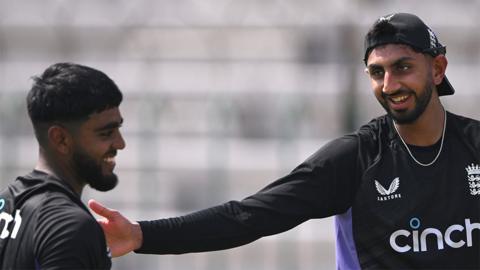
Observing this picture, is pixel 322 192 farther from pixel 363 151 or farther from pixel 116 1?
pixel 116 1

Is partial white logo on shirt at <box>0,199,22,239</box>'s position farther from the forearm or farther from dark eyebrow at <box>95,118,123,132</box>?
the forearm

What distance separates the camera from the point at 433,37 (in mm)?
4062

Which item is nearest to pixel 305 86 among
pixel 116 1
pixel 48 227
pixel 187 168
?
pixel 187 168

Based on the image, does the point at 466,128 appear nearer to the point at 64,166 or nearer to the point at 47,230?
the point at 64,166

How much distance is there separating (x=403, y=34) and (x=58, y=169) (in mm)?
1393

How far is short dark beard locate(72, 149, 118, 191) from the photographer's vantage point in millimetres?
3344

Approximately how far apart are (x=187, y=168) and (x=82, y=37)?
1.73m

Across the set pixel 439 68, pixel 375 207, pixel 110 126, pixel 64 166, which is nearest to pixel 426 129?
pixel 439 68

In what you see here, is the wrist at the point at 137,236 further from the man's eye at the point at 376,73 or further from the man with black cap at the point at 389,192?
the man's eye at the point at 376,73

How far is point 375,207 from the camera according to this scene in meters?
4.06

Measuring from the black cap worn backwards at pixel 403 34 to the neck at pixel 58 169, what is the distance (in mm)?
1291

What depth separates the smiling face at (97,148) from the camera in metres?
3.34

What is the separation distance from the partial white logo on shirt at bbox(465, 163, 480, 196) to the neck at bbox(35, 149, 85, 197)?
1508 mm

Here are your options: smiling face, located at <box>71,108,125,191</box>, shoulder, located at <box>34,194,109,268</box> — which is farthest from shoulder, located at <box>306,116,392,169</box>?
shoulder, located at <box>34,194,109,268</box>
